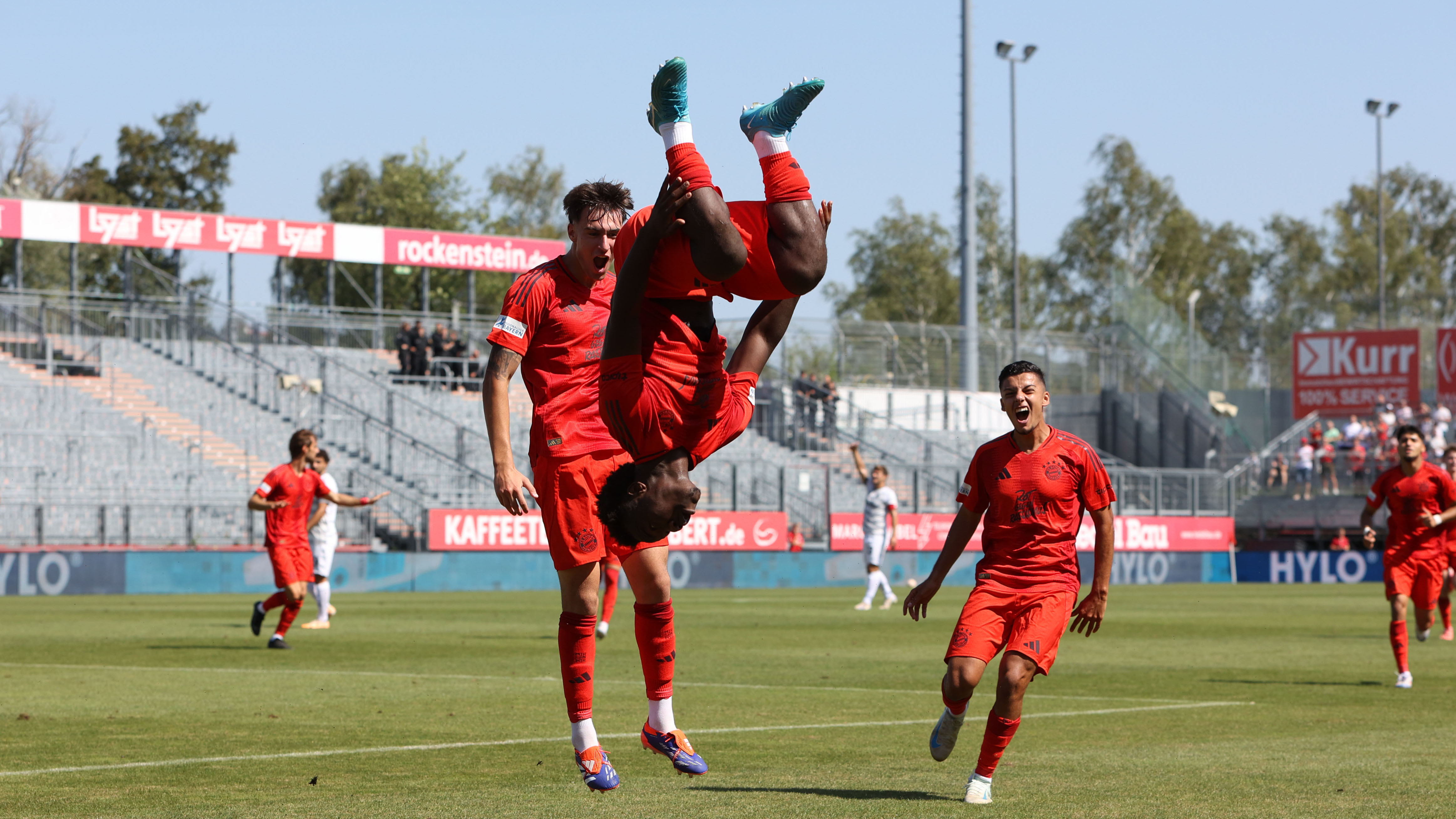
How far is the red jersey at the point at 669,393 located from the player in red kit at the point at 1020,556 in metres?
2.19

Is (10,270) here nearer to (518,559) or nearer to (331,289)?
(331,289)

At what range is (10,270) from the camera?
62.3 m

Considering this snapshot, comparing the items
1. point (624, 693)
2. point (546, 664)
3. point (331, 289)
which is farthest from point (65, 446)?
point (624, 693)

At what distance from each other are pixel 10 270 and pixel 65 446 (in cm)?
2984

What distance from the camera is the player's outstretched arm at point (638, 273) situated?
19.5ft

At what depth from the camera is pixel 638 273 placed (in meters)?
6.06

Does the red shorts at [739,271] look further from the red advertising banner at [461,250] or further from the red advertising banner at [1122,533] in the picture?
the red advertising banner at [461,250]

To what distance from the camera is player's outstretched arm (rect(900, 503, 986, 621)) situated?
8.43 m

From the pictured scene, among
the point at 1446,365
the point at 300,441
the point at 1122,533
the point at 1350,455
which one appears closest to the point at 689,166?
the point at 300,441

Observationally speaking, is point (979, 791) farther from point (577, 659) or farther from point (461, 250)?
point (461, 250)

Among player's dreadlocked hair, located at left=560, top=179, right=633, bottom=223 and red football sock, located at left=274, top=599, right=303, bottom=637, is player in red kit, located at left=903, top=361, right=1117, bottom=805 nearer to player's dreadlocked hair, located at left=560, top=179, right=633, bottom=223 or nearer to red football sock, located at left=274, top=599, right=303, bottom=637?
player's dreadlocked hair, located at left=560, top=179, right=633, bottom=223

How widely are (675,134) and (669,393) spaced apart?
89 centimetres

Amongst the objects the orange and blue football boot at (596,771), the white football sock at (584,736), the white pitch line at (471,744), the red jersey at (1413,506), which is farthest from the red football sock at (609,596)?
the orange and blue football boot at (596,771)

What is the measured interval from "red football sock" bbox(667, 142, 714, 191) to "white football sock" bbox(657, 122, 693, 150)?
0.02 metres
